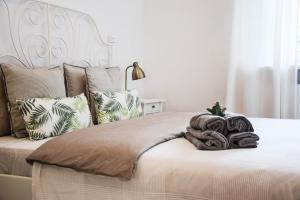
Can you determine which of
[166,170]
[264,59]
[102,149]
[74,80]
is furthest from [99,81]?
[264,59]

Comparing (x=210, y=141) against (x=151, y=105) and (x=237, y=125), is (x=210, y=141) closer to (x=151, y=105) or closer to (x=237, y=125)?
(x=237, y=125)

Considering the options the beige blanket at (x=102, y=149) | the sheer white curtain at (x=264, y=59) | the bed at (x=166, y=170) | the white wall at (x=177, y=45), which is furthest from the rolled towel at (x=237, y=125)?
the white wall at (x=177, y=45)

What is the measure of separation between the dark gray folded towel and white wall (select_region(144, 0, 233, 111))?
2.06 meters

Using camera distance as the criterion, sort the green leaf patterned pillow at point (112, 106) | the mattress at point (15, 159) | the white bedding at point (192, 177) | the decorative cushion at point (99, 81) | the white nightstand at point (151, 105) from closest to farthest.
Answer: the white bedding at point (192, 177), the mattress at point (15, 159), the green leaf patterned pillow at point (112, 106), the decorative cushion at point (99, 81), the white nightstand at point (151, 105)

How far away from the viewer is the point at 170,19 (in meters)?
3.78

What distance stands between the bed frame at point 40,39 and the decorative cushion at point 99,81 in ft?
0.88

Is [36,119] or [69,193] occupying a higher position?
[36,119]

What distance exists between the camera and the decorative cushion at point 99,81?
2.42m

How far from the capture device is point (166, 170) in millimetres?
1302

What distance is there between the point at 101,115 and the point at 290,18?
2.01 meters

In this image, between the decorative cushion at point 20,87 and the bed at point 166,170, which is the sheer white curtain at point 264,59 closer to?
the bed at point 166,170

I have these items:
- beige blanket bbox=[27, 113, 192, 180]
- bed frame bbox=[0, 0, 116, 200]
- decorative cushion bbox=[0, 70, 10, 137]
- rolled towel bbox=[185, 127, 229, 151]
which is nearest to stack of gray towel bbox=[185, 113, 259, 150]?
rolled towel bbox=[185, 127, 229, 151]

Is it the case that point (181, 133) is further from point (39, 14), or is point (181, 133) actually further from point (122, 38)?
point (122, 38)

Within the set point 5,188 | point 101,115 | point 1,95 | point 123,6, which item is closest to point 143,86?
point 123,6
